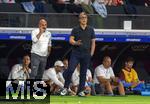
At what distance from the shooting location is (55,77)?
54.1ft

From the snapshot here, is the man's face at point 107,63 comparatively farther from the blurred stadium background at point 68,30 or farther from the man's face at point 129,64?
the blurred stadium background at point 68,30

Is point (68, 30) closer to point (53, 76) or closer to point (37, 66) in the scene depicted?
point (53, 76)

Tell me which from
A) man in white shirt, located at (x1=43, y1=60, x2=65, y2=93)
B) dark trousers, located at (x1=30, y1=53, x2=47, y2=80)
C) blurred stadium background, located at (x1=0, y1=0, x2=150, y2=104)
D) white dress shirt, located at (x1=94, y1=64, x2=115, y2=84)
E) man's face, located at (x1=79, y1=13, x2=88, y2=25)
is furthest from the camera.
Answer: blurred stadium background, located at (x1=0, y1=0, x2=150, y2=104)

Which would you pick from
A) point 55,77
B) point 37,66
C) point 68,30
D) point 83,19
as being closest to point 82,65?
point 83,19

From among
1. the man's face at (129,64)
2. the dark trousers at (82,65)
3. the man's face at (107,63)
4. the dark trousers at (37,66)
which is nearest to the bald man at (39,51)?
the dark trousers at (37,66)

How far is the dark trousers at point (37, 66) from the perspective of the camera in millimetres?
15617

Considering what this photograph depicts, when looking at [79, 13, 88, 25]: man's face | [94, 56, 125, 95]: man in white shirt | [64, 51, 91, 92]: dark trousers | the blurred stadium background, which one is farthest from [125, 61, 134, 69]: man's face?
[79, 13, 88, 25]: man's face

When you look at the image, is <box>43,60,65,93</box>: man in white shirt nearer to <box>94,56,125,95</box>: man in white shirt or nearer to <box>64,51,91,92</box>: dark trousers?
<box>94,56,125,95</box>: man in white shirt

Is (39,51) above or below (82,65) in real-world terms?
above

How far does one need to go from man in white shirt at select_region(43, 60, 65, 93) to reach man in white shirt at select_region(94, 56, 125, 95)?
3.13 ft

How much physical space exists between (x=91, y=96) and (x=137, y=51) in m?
3.45

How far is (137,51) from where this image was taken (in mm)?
18859

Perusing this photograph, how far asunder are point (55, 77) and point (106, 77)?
136 cm

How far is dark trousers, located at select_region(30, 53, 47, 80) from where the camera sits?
15617mm
